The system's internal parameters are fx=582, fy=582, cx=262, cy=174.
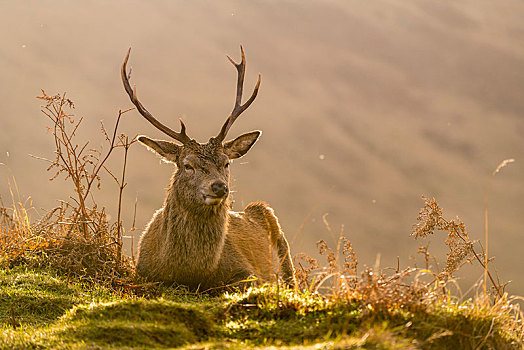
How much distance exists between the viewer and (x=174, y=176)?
7586 millimetres

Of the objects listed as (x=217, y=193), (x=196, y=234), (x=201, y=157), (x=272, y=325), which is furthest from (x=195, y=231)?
(x=272, y=325)

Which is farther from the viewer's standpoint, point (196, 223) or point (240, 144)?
point (240, 144)

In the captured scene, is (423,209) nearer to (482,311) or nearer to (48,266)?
(482,311)

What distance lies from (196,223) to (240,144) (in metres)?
1.31

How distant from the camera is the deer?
23.7ft

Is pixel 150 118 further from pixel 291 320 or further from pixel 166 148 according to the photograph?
pixel 291 320

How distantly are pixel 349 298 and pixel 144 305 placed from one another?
1681mm

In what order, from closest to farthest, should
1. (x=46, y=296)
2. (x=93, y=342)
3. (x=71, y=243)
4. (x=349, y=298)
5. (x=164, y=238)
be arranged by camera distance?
1. (x=93, y=342)
2. (x=349, y=298)
3. (x=46, y=296)
4. (x=164, y=238)
5. (x=71, y=243)

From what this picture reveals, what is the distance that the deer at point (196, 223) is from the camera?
7.21 meters

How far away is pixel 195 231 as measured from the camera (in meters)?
7.28

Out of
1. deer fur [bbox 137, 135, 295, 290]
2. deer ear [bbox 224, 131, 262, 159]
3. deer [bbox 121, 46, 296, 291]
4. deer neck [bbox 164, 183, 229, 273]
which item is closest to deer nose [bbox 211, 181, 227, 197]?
deer [bbox 121, 46, 296, 291]

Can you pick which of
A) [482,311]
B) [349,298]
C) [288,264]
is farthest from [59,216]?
[482,311]

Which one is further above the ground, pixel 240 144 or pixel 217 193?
pixel 240 144

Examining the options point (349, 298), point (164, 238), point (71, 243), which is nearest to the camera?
point (349, 298)
